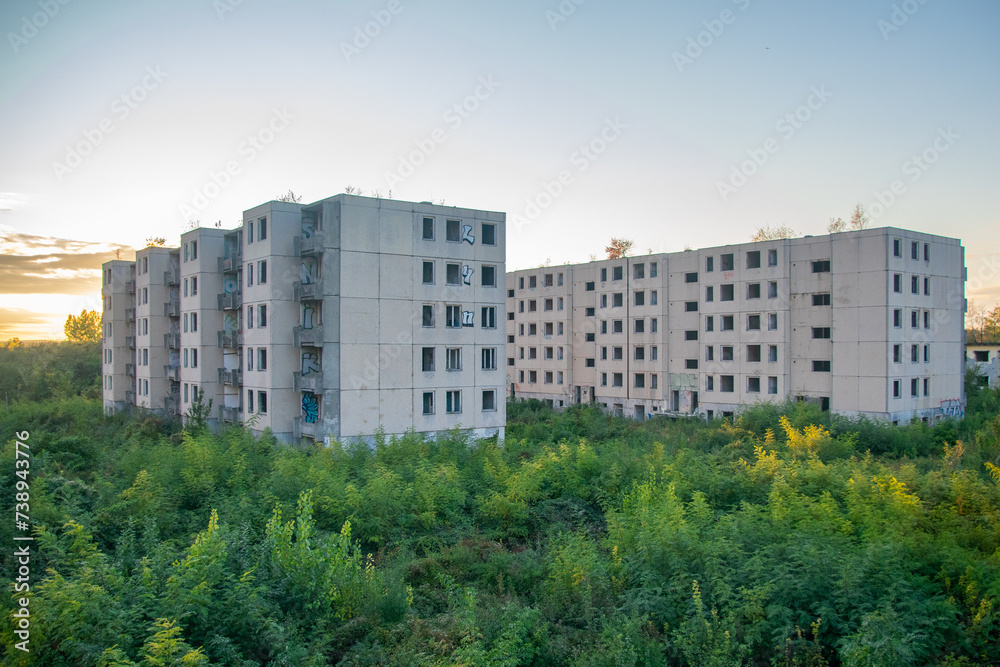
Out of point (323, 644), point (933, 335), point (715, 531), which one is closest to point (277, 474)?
point (323, 644)

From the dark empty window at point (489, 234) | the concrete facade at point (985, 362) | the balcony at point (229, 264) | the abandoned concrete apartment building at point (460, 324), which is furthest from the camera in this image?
the concrete facade at point (985, 362)

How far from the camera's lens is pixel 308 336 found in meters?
31.7

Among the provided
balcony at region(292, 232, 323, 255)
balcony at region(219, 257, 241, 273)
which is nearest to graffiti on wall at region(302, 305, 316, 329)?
balcony at region(292, 232, 323, 255)

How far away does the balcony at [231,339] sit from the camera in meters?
37.3

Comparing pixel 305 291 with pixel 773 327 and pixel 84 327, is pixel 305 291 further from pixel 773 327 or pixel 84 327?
pixel 84 327

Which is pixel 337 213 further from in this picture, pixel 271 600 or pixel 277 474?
pixel 271 600

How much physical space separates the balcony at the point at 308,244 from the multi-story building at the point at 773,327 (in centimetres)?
2967

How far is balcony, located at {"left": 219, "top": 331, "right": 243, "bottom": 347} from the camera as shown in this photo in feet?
122

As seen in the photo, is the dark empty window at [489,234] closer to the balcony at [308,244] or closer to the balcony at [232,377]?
the balcony at [308,244]

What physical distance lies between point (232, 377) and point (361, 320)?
10.5 m

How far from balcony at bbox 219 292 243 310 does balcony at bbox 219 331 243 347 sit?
1.50 meters

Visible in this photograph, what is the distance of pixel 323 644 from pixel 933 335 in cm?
4417

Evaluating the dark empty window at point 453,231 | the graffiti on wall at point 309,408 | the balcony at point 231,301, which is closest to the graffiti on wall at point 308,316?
the graffiti on wall at point 309,408

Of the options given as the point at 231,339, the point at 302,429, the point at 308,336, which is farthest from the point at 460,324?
the point at 231,339
